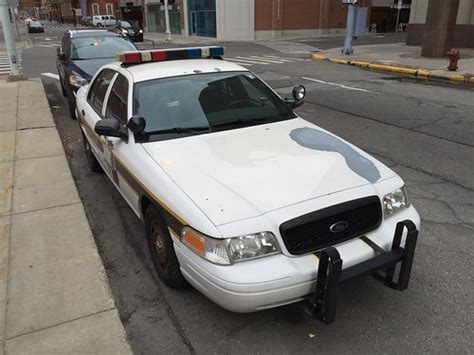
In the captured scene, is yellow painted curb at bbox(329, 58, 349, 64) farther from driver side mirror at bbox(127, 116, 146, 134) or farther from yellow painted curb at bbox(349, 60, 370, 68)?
driver side mirror at bbox(127, 116, 146, 134)

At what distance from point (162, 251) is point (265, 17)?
112ft

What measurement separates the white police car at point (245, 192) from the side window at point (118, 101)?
0.05 ft

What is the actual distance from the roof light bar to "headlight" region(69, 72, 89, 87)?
3.95 meters

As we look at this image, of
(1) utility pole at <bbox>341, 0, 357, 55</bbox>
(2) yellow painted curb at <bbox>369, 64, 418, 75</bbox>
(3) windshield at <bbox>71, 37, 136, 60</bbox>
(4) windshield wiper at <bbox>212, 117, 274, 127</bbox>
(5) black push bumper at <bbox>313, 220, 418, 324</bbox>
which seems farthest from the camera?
(1) utility pole at <bbox>341, 0, 357, 55</bbox>

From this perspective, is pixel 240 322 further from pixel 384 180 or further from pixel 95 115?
pixel 95 115

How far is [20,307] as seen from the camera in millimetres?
3217

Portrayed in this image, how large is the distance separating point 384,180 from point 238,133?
1299 millimetres

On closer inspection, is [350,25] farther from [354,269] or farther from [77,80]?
[354,269]

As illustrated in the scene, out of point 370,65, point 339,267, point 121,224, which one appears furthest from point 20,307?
point 370,65

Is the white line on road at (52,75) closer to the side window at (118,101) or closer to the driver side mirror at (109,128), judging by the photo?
the side window at (118,101)

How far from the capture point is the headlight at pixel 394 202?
3.14 meters

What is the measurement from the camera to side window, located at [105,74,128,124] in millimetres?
4230

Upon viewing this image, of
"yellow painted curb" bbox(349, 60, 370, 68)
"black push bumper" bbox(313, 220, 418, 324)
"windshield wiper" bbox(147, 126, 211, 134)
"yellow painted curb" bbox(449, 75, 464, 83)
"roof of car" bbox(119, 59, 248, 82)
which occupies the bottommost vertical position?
"yellow painted curb" bbox(349, 60, 370, 68)

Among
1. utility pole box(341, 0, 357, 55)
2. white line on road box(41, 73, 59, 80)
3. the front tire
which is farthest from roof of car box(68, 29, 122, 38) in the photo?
utility pole box(341, 0, 357, 55)
